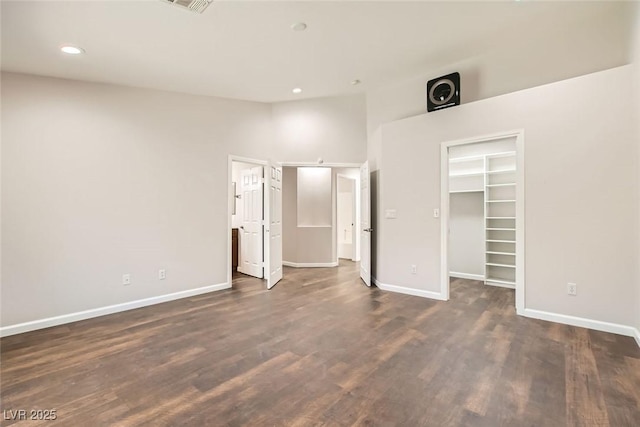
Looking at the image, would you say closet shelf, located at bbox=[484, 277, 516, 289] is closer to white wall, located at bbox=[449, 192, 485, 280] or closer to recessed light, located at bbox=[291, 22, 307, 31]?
white wall, located at bbox=[449, 192, 485, 280]

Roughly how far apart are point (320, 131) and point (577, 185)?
3.75 meters

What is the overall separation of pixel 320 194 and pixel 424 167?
311 cm

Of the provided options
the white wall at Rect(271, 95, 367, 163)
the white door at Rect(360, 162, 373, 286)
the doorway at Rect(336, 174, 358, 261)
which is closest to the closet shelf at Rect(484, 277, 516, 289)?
the white door at Rect(360, 162, 373, 286)

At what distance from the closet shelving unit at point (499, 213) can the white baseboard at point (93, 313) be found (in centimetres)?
465

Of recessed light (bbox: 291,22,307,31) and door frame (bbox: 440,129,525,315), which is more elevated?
recessed light (bbox: 291,22,307,31)

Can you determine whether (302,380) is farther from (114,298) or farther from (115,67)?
(115,67)

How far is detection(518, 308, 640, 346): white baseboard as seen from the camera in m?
2.87

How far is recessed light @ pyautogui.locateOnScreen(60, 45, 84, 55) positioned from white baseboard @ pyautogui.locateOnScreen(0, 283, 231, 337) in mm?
2922

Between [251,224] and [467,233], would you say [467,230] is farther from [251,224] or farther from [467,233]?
[251,224]

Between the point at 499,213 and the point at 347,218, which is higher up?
the point at 499,213

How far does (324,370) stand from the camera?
2.29m

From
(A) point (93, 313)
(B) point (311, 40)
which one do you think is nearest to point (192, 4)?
(B) point (311, 40)

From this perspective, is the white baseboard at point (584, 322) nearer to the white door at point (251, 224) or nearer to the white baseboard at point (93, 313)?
the white door at point (251, 224)

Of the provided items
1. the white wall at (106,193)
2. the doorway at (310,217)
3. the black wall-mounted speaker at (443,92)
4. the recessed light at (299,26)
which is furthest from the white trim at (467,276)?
the recessed light at (299,26)
